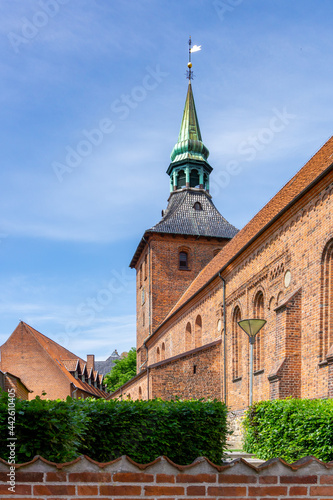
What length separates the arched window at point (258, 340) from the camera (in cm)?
2061

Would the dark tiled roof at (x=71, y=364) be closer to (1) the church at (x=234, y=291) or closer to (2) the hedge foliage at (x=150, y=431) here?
(1) the church at (x=234, y=291)

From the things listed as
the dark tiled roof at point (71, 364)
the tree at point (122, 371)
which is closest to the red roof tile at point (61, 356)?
the dark tiled roof at point (71, 364)

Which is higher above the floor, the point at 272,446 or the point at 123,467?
the point at 123,467

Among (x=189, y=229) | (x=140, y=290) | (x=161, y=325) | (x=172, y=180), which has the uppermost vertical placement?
(x=172, y=180)

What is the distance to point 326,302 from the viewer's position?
1542 cm

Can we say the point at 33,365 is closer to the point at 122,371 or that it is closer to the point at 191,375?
the point at 122,371

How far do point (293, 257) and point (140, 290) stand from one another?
90.2 ft

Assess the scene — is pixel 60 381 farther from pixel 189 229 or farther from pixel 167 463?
pixel 167 463

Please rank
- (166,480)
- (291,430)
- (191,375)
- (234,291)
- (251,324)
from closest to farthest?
(166,480), (291,430), (251,324), (234,291), (191,375)

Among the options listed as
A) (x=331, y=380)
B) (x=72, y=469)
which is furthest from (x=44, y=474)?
(x=331, y=380)

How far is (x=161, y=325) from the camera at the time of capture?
37.6m

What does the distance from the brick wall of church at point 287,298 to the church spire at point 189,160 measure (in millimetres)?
21422

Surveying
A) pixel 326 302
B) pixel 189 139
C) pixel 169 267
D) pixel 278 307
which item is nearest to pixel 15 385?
pixel 169 267

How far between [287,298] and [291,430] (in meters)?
6.88
